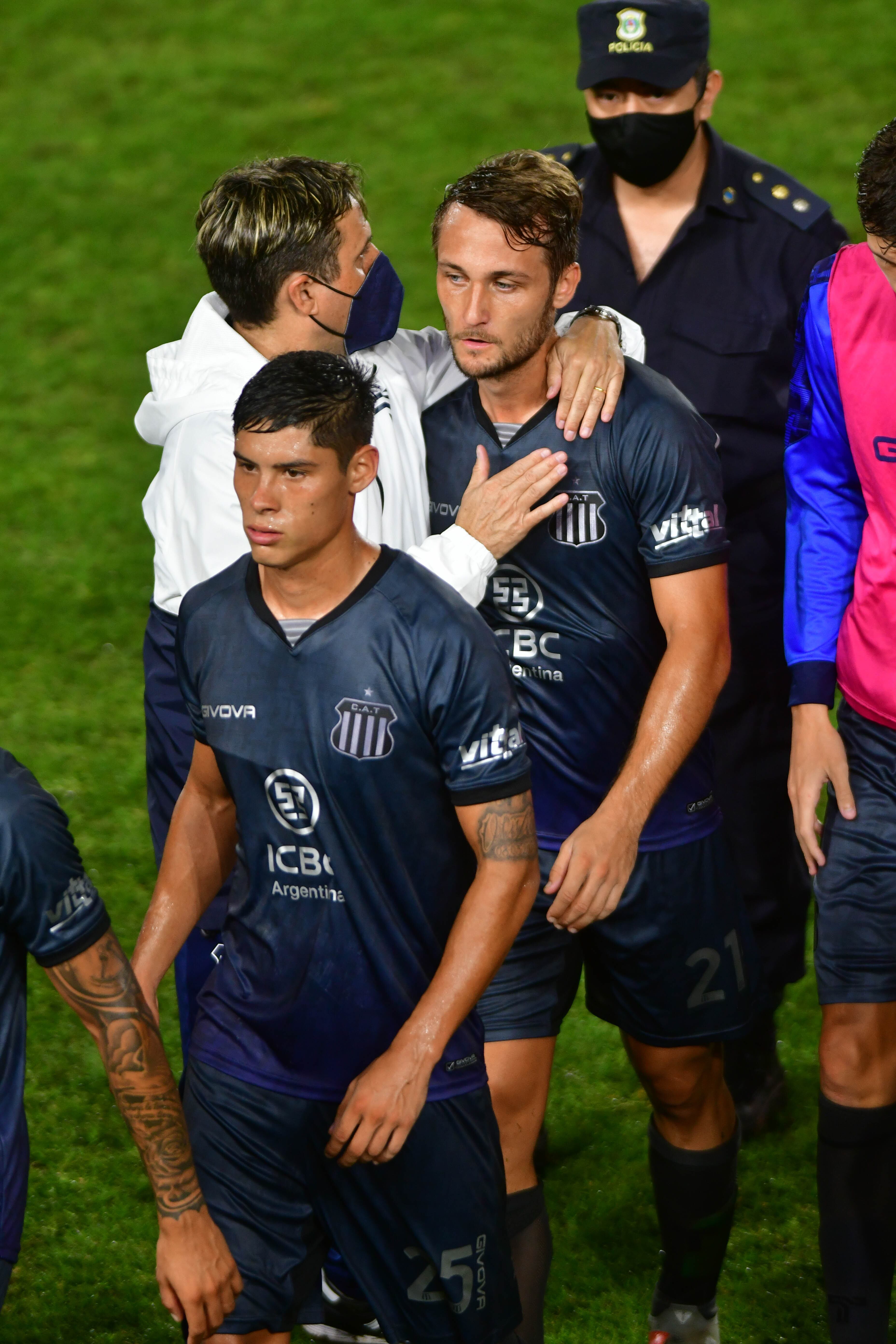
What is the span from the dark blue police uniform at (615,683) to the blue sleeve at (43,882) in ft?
3.83

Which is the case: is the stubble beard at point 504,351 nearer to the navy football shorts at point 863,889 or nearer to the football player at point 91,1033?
the navy football shorts at point 863,889

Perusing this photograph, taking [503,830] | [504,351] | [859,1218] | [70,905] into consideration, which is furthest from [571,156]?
[70,905]

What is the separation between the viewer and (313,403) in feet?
9.86

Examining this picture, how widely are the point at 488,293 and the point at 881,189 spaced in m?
0.76

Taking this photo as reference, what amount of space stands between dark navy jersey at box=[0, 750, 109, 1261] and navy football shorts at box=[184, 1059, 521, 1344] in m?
0.35

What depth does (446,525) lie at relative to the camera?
3.81m

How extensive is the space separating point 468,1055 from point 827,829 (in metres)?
0.99

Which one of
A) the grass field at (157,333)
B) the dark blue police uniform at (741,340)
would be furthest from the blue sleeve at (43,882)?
the dark blue police uniform at (741,340)

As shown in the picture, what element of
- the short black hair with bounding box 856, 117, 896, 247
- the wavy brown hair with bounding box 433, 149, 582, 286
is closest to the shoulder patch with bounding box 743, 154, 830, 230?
the wavy brown hair with bounding box 433, 149, 582, 286

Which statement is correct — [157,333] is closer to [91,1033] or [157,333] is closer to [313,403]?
[313,403]

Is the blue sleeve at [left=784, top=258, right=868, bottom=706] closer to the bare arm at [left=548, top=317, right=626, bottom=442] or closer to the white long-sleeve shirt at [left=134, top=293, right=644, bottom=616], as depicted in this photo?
the bare arm at [left=548, top=317, right=626, bottom=442]

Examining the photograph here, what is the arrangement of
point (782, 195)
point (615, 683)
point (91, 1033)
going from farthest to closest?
point (782, 195)
point (615, 683)
point (91, 1033)

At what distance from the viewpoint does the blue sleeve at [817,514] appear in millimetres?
3660

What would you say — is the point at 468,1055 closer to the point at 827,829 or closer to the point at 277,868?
the point at 277,868
